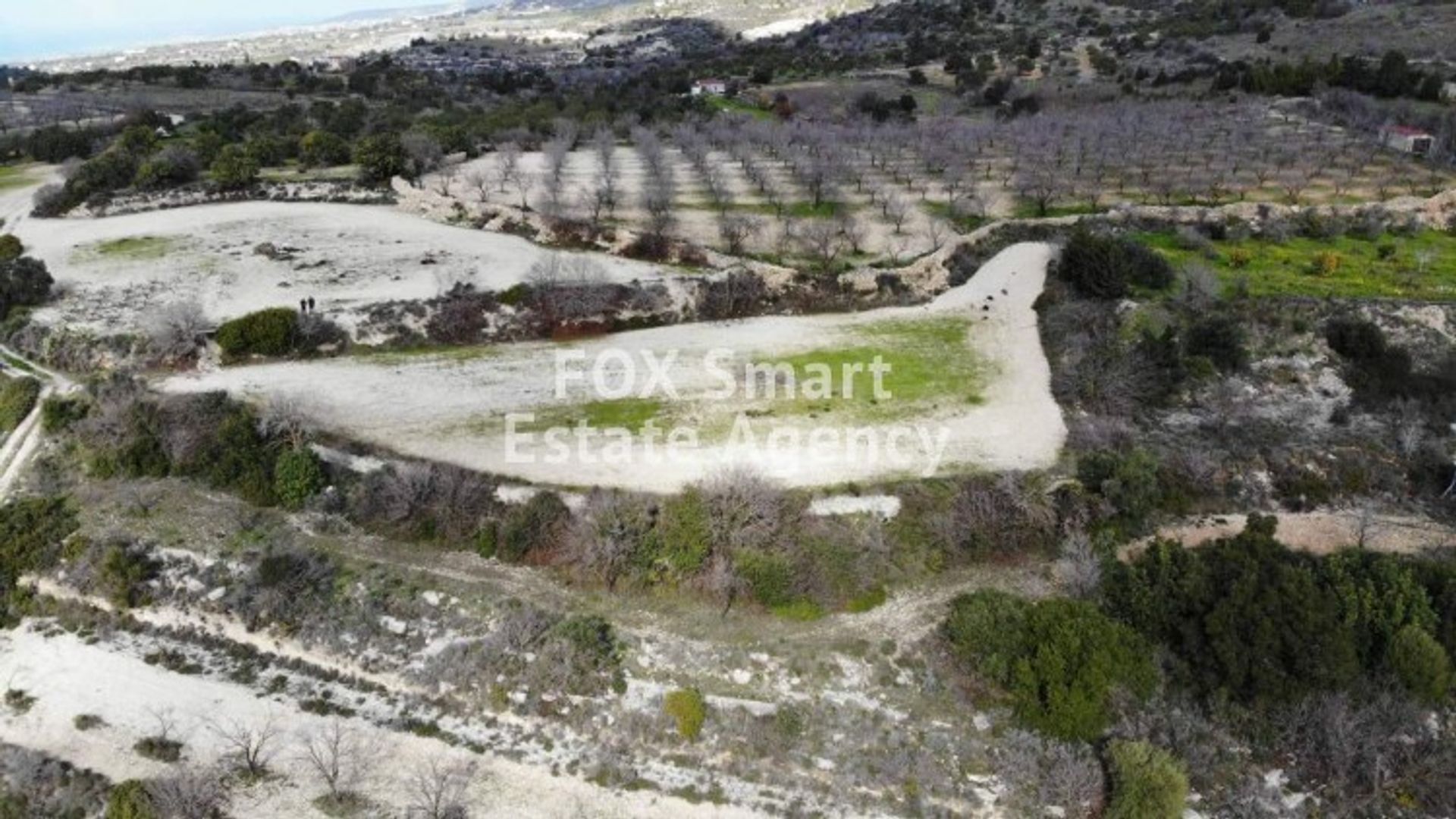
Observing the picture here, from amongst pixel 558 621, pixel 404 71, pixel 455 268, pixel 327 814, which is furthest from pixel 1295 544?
pixel 404 71

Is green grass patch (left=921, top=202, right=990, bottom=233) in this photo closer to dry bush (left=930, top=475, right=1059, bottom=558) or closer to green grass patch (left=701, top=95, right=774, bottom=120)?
dry bush (left=930, top=475, right=1059, bottom=558)

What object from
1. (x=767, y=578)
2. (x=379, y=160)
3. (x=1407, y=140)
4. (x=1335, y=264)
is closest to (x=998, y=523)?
(x=767, y=578)

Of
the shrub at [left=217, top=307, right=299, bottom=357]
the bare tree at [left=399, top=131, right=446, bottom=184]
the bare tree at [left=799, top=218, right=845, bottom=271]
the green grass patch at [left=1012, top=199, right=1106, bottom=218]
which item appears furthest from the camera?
the bare tree at [left=399, top=131, right=446, bottom=184]

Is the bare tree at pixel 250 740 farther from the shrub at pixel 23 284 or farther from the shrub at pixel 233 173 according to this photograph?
the shrub at pixel 233 173

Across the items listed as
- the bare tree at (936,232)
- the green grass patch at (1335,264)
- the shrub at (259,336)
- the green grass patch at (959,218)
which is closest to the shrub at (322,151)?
the shrub at (259,336)

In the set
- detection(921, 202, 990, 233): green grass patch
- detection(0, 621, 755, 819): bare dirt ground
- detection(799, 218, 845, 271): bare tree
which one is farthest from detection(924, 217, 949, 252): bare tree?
detection(0, 621, 755, 819): bare dirt ground

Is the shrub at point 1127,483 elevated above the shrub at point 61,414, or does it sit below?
below
